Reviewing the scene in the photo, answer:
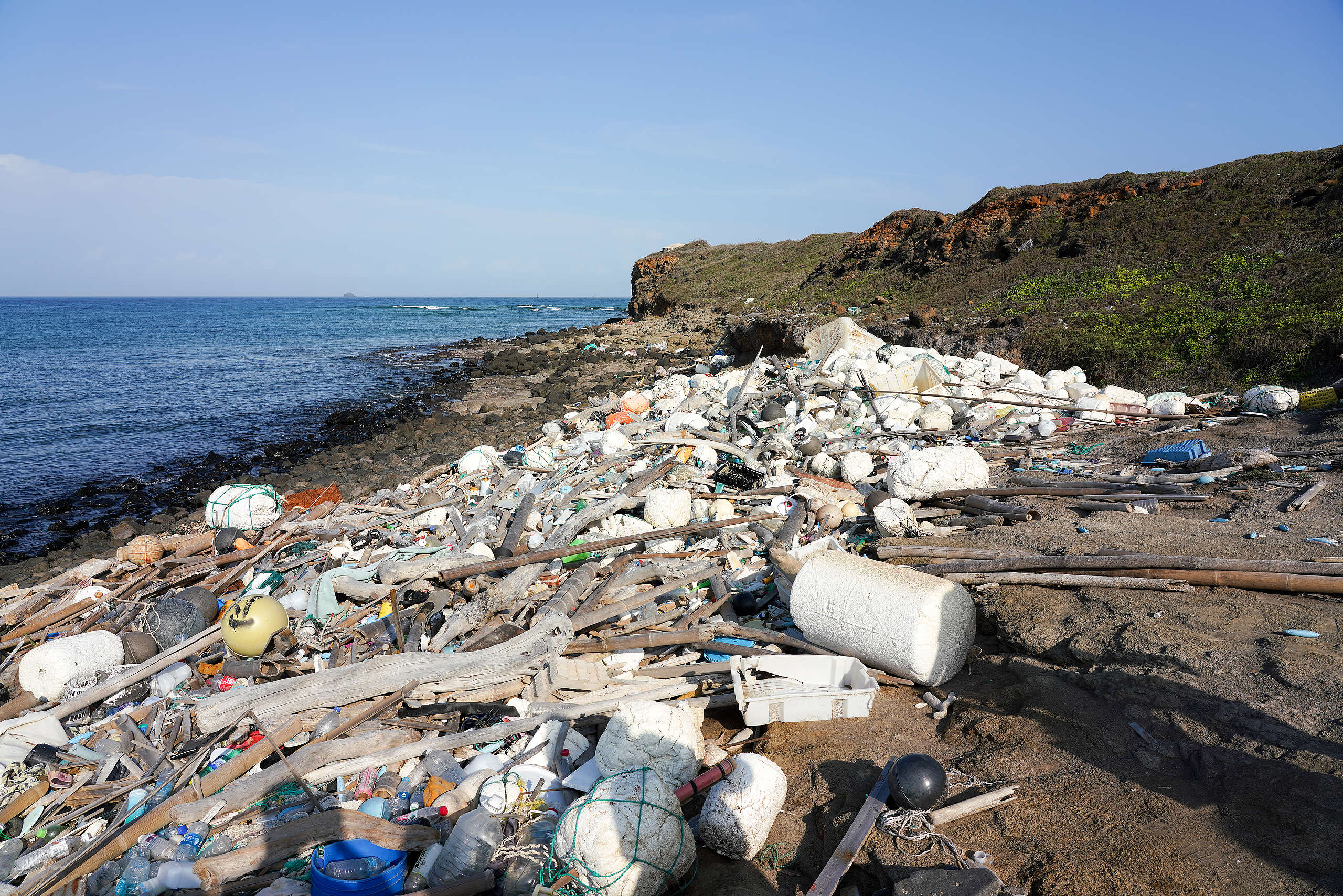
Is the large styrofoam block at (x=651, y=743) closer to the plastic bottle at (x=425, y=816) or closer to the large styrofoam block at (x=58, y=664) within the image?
the plastic bottle at (x=425, y=816)

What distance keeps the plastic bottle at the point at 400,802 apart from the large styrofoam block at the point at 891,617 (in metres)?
2.75

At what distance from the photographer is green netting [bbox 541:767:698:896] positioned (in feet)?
9.06

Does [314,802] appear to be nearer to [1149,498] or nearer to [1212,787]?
[1212,787]

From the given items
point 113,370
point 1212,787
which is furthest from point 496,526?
point 113,370

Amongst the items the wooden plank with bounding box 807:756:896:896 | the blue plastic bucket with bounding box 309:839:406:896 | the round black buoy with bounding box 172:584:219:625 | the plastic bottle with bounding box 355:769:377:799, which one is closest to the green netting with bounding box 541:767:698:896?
the wooden plank with bounding box 807:756:896:896

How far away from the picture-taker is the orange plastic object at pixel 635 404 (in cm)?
1238

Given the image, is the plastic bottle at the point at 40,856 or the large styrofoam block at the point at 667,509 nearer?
the plastic bottle at the point at 40,856

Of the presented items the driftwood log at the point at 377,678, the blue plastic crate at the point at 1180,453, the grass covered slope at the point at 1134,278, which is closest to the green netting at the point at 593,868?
the driftwood log at the point at 377,678

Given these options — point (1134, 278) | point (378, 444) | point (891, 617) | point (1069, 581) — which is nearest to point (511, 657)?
point (891, 617)

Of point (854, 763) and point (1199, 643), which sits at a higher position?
point (1199, 643)

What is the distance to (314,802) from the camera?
3682mm

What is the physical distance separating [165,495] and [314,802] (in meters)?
13.1

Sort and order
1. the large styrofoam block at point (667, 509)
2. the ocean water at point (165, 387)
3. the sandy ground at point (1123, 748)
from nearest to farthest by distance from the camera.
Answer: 1. the sandy ground at point (1123, 748)
2. the large styrofoam block at point (667, 509)
3. the ocean water at point (165, 387)

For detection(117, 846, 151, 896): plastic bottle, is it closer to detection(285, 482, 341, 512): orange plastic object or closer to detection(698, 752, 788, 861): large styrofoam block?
detection(698, 752, 788, 861): large styrofoam block
